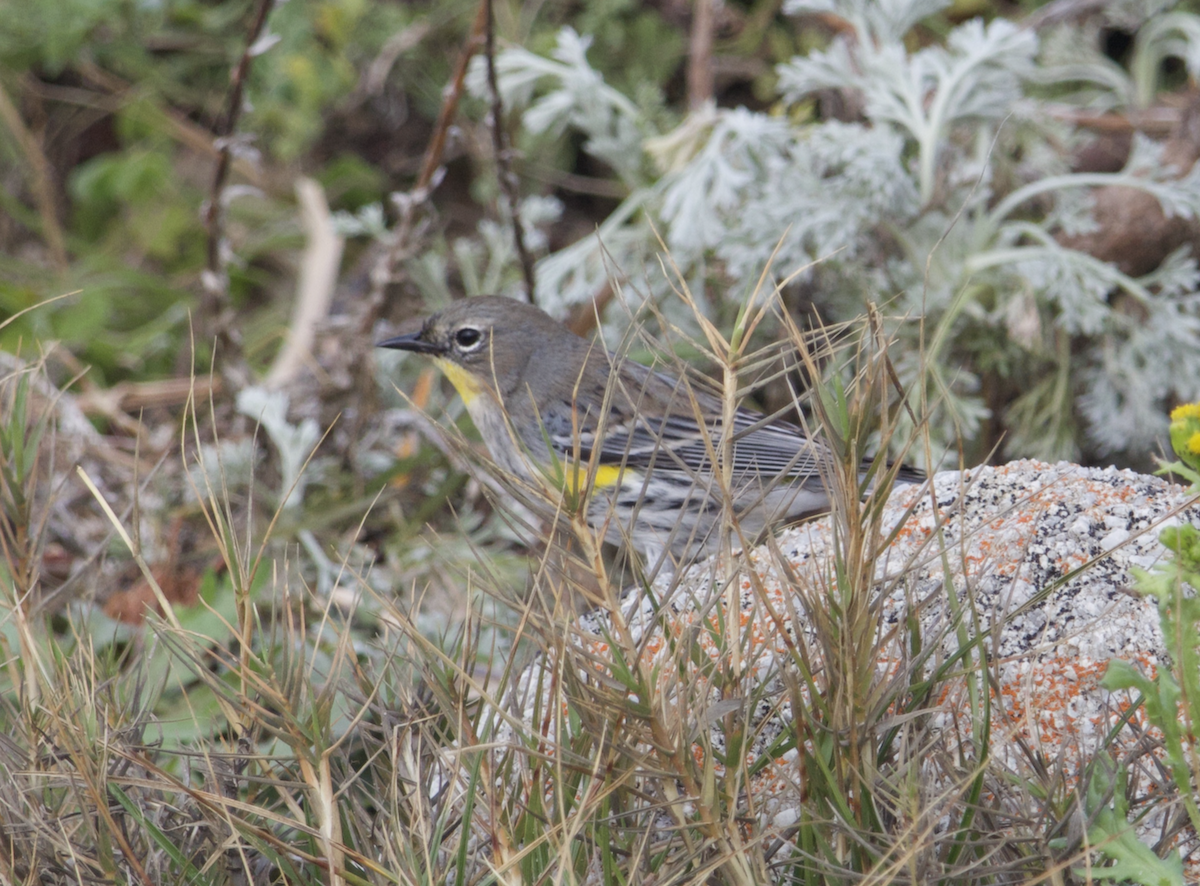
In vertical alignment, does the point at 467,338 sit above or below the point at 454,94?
below

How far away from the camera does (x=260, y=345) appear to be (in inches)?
214

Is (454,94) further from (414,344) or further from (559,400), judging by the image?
(559,400)

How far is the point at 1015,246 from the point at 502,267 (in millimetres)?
2113

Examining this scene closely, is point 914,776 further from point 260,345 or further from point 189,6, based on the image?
point 189,6

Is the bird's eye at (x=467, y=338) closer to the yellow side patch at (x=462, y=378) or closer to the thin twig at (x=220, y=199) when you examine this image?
the yellow side patch at (x=462, y=378)

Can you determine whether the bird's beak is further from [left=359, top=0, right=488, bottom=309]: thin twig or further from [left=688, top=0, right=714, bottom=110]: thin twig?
[left=688, top=0, right=714, bottom=110]: thin twig

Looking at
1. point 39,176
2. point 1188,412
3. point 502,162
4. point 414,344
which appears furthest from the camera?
point 39,176

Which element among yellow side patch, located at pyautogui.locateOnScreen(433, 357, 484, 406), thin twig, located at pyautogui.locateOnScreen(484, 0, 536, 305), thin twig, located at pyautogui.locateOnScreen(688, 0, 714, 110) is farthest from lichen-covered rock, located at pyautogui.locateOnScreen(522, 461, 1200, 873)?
thin twig, located at pyautogui.locateOnScreen(688, 0, 714, 110)

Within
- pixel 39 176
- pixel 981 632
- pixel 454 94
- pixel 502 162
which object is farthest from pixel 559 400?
pixel 39 176

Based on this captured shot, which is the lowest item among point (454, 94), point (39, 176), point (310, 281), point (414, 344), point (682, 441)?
point (310, 281)

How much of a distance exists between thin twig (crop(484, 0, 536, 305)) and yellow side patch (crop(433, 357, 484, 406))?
18.1 inches

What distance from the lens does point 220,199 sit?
13.9 ft

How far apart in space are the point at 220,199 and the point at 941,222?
8.64ft

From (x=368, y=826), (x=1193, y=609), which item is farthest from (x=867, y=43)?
(x=368, y=826)
